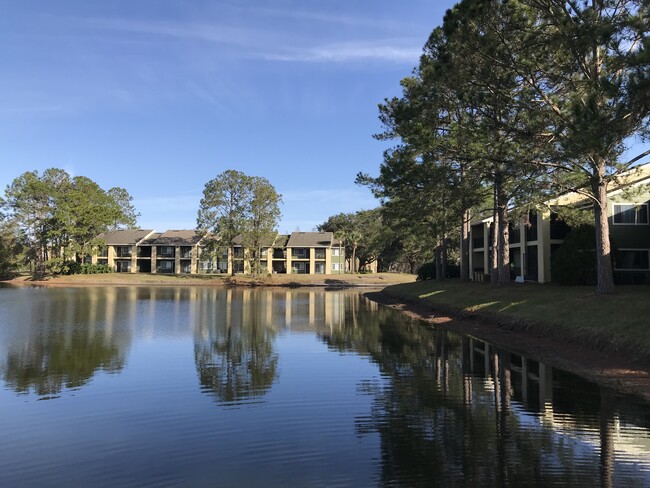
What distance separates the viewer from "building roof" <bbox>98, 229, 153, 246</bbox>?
86.2m

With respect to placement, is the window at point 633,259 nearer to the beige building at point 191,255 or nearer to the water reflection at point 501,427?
the water reflection at point 501,427

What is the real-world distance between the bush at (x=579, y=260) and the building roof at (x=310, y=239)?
6027 centimetres

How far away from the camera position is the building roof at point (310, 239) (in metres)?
87.4

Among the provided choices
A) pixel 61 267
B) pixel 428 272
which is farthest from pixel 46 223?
pixel 428 272

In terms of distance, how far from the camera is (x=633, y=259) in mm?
29969

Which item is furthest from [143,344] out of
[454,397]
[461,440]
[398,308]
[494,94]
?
[398,308]

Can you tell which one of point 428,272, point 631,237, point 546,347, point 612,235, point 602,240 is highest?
point 612,235

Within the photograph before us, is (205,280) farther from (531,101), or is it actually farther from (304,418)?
(304,418)

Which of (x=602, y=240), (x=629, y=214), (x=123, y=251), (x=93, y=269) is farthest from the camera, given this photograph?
(x=123, y=251)

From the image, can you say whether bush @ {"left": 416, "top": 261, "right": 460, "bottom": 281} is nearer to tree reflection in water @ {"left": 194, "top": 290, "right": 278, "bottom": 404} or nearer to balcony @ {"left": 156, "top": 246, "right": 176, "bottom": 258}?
tree reflection in water @ {"left": 194, "top": 290, "right": 278, "bottom": 404}

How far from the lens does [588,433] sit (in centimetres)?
802

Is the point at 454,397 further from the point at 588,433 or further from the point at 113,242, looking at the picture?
the point at 113,242

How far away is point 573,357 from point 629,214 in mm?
20264

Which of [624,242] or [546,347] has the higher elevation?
[624,242]
